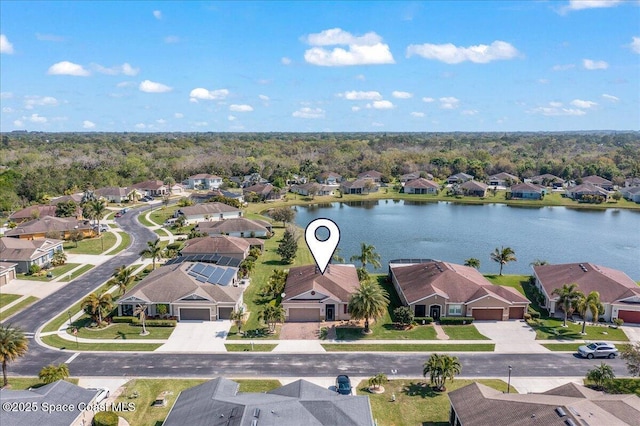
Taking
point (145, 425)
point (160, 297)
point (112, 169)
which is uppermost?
point (112, 169)

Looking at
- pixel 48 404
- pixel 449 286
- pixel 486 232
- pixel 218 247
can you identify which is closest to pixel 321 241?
pixel 48 404

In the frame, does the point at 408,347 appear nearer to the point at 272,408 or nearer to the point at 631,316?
the point at 272,408

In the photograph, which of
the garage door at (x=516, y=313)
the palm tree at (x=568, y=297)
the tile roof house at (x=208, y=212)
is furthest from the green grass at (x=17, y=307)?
the palm tree at (x=568, y=297)

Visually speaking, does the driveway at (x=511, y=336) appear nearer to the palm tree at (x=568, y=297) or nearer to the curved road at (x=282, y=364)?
the curved road at (x=282, y=364)

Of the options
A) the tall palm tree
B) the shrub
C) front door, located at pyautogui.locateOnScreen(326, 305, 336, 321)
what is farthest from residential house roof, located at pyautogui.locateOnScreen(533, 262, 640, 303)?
the tall palm tree

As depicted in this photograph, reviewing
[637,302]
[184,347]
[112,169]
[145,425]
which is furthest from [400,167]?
[145,425]

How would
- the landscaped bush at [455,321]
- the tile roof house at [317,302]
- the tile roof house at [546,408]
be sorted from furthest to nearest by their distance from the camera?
1. the tile roof house at [317,302]
2. the landscaped bush at [455,321]
3. the tile roof house at [546,408]

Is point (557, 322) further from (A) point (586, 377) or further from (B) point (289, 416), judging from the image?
(B) point (289, 416)
